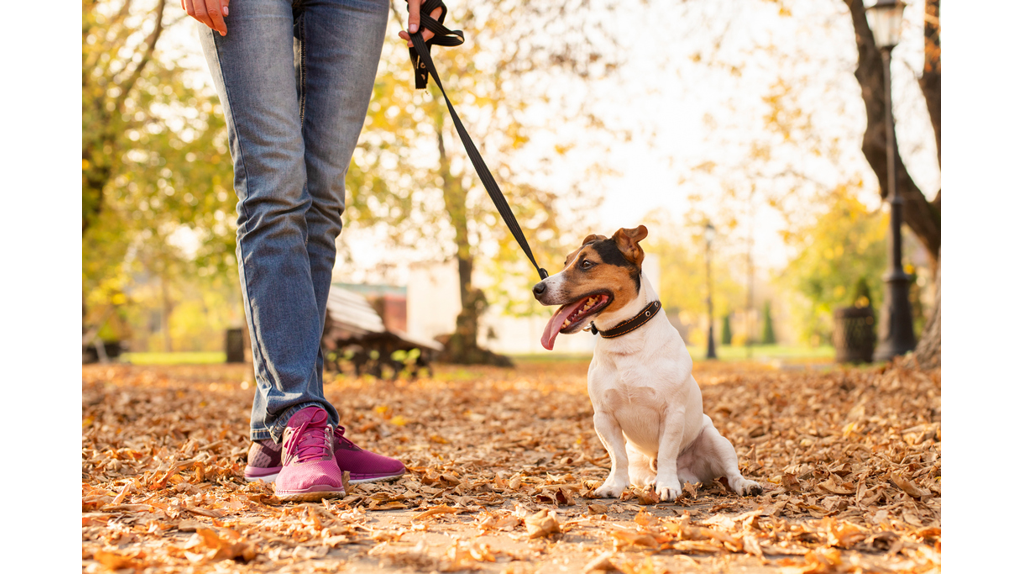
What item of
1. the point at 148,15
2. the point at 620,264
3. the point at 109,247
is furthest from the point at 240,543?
the point at 109,247

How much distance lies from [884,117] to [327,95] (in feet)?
30.7

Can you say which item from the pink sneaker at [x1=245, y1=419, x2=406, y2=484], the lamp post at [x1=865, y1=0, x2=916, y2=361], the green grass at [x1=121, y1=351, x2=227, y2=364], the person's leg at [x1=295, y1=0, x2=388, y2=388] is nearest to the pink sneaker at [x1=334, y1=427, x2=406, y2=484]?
the pink sneaker at [x1=245, y1=419, x2=406, y2=484]

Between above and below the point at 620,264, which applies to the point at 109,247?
above

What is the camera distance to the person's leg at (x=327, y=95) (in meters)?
2.47

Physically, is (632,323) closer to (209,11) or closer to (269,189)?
(269,189)

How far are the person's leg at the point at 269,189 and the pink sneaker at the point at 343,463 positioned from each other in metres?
0.13

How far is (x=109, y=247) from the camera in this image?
13273mm

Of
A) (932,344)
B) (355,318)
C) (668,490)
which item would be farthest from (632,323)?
(355,318)

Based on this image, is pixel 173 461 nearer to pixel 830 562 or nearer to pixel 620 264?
pixel 620 264

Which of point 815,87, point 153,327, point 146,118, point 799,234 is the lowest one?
point 153,327

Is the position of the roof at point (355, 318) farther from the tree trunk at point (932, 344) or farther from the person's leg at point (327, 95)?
the tree trunk at point (932, 344)

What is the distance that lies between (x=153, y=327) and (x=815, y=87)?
146 ft

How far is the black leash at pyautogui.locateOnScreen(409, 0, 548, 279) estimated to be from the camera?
2576 millimetres

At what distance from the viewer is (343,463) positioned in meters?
2.45
